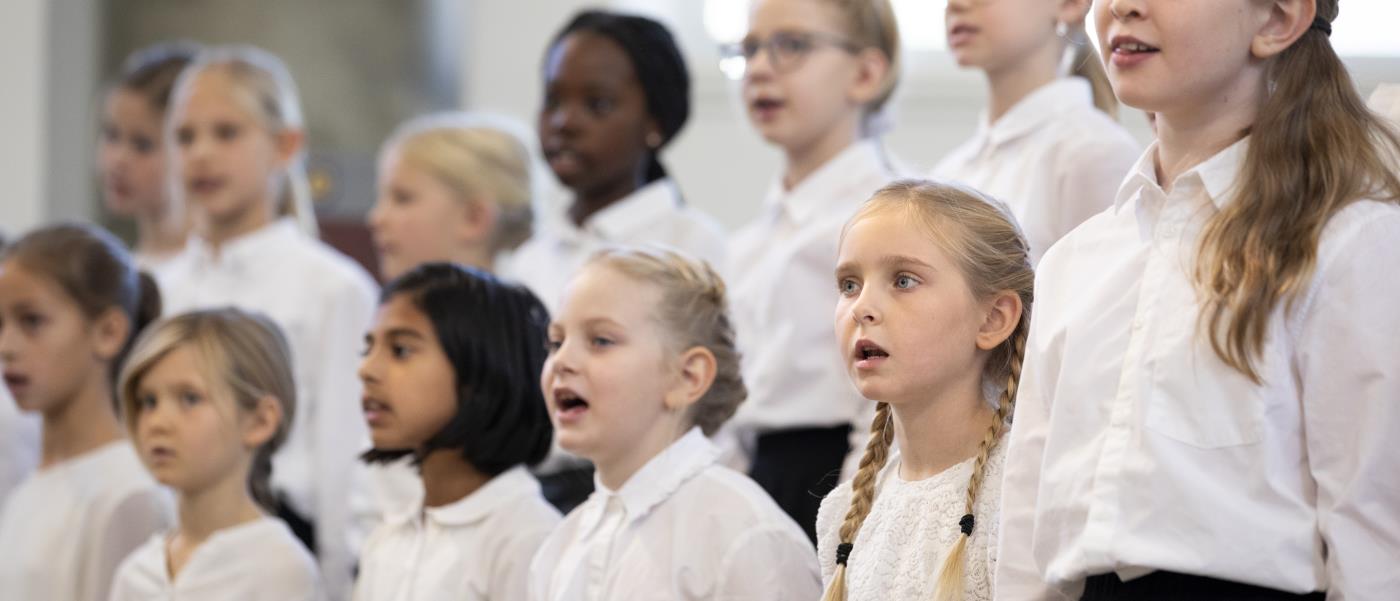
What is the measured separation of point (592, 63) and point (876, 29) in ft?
2.22

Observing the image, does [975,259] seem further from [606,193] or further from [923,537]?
[606,193]

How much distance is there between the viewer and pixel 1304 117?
1.64m

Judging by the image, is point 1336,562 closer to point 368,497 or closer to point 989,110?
point 989,110

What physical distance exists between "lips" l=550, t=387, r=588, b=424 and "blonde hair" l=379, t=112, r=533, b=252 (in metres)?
1.44

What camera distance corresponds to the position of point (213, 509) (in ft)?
9.40

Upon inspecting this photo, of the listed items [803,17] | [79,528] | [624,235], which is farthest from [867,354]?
[79,528]

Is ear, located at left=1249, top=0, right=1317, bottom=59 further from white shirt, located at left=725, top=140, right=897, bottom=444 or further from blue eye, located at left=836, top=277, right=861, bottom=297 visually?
white shirt, located at left=725, top=140, right=897, bottom=444

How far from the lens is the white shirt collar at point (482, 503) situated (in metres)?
2.55

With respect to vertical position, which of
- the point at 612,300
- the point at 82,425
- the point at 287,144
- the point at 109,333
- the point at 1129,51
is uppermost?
the point at 1129,51

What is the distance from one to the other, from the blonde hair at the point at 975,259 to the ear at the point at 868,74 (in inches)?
39.5

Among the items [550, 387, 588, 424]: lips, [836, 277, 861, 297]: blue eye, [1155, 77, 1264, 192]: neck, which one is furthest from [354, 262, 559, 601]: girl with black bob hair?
[1155, 77, 1264, 192]: neck

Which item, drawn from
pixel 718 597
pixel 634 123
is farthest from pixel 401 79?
pixel 718 597

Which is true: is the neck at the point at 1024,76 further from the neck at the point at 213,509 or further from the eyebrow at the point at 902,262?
the neck at the point at 213,509

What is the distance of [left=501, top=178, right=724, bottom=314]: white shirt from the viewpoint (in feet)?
10.8
